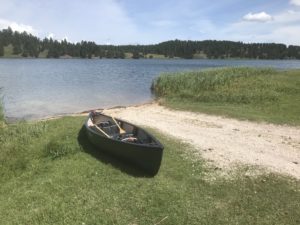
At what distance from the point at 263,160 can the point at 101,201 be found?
5.31 meters

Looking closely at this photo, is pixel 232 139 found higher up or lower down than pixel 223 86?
lower down

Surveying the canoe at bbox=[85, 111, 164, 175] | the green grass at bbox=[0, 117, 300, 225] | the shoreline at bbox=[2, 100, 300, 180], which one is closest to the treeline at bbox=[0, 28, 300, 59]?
the shoreline at bbox=[2, 100, 300, 180]

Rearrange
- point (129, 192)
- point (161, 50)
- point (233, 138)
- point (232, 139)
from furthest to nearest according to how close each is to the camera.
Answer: point (161, 50) → point (233, 138) → point (232, 139) → point (129, 192)

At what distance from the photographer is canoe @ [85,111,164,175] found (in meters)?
9.54

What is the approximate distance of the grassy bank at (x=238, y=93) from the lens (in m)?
18.6

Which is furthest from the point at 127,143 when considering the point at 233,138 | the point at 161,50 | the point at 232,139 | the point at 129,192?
the point at 161,50

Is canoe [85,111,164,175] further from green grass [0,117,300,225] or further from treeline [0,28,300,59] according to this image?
treeline [0,28,300,59]

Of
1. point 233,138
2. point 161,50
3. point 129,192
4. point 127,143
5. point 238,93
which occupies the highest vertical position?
point 127,143

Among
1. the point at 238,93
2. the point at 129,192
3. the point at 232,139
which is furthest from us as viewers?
the point at 238,93

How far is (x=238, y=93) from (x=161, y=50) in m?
156

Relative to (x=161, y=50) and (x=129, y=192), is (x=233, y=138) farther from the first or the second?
(x=161, y=50)

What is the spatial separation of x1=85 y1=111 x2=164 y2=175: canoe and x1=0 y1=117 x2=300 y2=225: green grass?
0.32 metres

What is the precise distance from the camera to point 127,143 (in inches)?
393

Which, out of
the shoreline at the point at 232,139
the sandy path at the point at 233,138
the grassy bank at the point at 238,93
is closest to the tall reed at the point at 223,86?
the grassy bank at the point at 238,93
